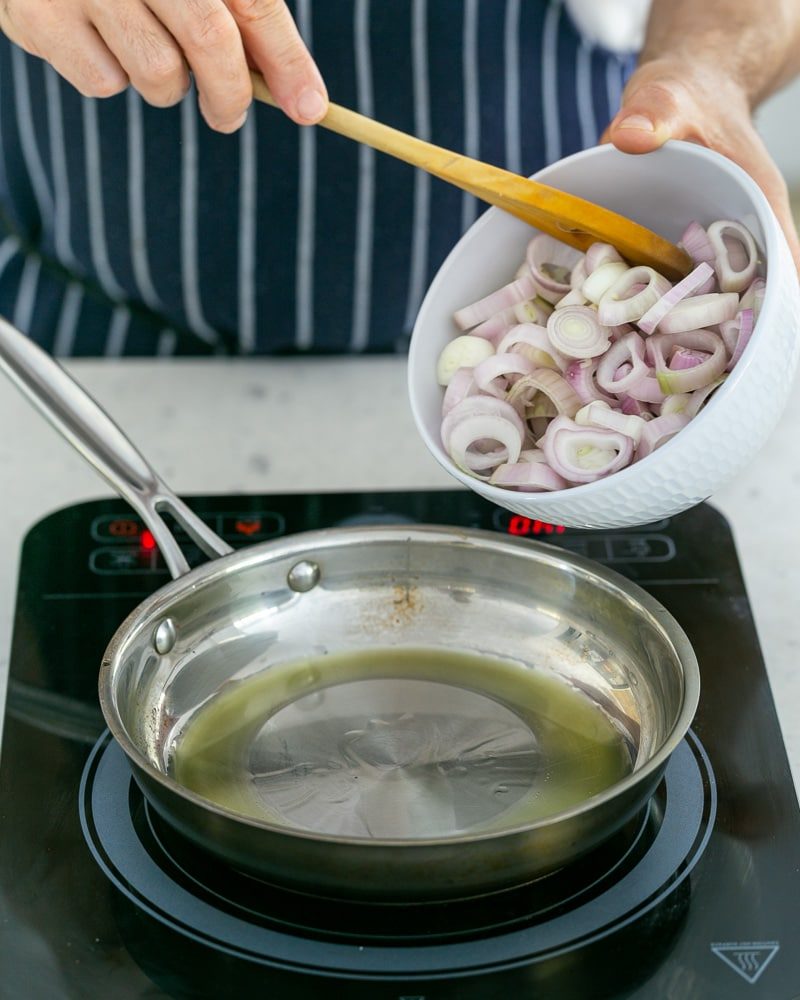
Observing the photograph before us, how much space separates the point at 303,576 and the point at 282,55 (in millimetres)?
282

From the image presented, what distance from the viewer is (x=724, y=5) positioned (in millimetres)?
877

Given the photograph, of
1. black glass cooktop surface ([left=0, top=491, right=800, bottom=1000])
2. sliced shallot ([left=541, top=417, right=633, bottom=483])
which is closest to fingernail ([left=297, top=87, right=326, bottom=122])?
sliced shallot ([left=541, top=417, right=633, bottom=483])

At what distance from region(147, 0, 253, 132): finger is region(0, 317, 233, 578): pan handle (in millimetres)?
171

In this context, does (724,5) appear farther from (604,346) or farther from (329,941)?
(329,941)

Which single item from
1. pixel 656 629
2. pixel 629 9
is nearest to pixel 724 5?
pixel 629 9

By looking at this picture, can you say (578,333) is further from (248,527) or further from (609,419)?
(248,527)

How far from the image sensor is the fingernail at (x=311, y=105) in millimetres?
673

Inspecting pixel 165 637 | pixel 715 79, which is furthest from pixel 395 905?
pixel 715 79

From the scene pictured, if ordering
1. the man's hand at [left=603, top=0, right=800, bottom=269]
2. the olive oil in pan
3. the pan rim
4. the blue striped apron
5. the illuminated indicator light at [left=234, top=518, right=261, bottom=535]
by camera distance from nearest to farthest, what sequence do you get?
the pan rim < the olive oil in pan < the man's hand at [left=603, top=0, right=800, bottom=269] < the illuminated indicator light at [left=234, top=518, right=261, bottom=535] < the blue striped apron

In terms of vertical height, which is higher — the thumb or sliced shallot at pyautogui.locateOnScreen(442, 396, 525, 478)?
the thumb

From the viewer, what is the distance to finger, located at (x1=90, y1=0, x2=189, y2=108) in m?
0.67

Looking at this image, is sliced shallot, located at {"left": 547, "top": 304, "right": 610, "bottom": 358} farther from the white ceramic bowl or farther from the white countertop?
the white countertop

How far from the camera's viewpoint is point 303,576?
2.35 feet

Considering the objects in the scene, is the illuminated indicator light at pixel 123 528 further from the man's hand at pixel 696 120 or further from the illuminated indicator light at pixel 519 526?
the man's hand at pixel 696 120
